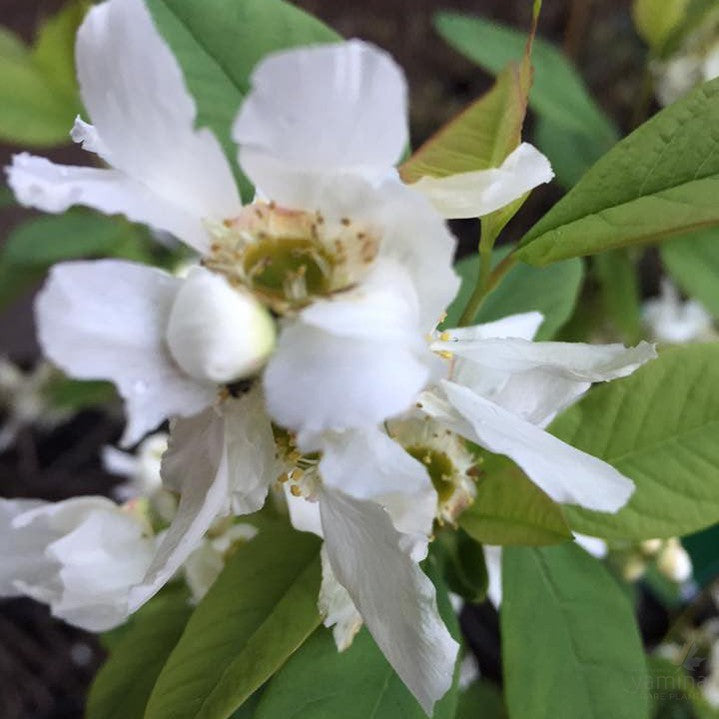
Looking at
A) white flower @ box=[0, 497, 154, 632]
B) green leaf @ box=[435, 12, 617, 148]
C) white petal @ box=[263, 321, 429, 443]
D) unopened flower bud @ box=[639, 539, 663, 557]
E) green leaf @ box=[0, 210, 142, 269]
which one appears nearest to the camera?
white petal @ box=[263, 321, 429, 443]

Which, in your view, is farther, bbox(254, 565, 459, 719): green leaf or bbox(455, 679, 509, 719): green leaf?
bbox(455, 679, 509, 719): green leaf

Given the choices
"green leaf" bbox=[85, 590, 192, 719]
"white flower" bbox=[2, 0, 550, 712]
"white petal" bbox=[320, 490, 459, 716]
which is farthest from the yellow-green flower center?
"green leaf" bbox=[85, 590, 192, 719]

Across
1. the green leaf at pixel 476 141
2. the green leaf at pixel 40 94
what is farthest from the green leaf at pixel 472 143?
the green leaf at pixel 40 94

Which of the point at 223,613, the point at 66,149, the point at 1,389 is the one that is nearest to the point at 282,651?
the point at 223,613

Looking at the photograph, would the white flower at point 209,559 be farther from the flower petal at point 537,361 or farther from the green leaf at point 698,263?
the green leaf at point 698,263

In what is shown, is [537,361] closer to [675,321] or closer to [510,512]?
[510,512]

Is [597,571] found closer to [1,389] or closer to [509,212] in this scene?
[509,212]

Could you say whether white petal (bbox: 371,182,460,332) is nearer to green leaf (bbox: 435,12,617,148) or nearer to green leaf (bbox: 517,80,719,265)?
green leaf (bbox: 517,80,719,265)
